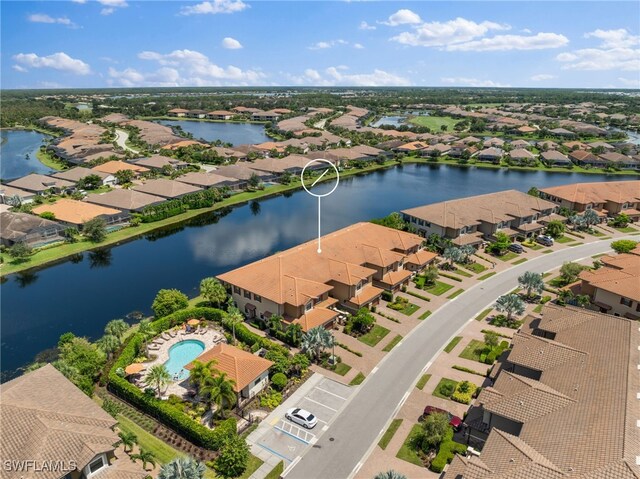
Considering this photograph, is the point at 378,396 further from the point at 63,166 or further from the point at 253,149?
the point at 63,166

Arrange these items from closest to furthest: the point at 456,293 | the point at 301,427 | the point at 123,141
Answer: the point at 301,427 < the point at 456,293 < the point at 123,141

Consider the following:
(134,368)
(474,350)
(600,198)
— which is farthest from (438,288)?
(600,198)

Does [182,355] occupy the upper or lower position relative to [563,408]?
lower

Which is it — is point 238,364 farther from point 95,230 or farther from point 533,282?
point 95,230

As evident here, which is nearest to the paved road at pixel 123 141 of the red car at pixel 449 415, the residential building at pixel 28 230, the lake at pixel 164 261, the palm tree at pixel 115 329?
the lake at pixel 164 261

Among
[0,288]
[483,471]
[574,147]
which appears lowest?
[0,288]

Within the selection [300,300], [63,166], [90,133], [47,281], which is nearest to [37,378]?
[300,300]

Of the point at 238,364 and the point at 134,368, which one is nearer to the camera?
the point at 238,364
